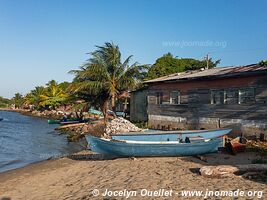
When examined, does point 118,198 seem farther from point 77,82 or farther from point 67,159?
point 77,82

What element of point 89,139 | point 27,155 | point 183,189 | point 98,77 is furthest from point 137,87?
point 183,189

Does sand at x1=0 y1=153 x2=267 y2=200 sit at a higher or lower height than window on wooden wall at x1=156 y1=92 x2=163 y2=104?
lower

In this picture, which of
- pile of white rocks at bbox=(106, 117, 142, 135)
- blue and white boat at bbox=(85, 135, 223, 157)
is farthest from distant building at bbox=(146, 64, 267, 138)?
blue and white boat at bbox=(85, 135, 223, 157)

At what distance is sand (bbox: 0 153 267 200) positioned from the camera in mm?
8266

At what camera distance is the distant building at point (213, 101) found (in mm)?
15703

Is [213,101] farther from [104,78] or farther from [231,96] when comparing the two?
[104,78]

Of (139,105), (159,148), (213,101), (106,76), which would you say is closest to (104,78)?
(106,76)

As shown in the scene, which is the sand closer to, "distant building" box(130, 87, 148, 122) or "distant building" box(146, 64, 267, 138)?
"distant building" box(146, 64, 267, 138)

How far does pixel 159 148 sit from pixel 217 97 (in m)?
7.79

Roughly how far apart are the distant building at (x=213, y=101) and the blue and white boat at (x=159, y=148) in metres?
4.43

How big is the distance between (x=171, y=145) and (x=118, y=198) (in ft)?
15.4

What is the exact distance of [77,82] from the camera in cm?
2592

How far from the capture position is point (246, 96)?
16.3m

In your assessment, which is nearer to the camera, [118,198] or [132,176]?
[118,198]
